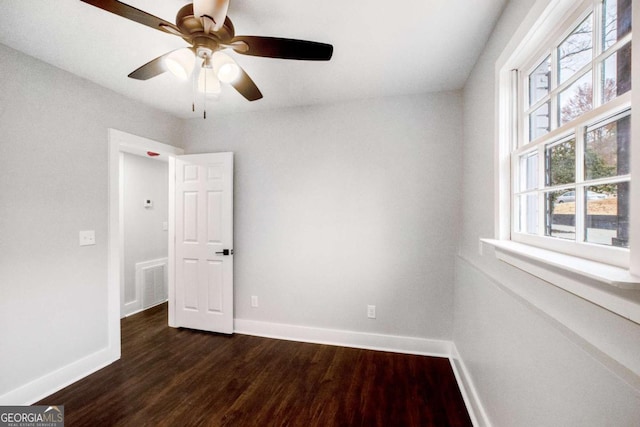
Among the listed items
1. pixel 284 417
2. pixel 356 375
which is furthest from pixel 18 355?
pixel 356 375

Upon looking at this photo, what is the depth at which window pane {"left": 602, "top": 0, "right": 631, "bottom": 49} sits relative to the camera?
29.2 inches

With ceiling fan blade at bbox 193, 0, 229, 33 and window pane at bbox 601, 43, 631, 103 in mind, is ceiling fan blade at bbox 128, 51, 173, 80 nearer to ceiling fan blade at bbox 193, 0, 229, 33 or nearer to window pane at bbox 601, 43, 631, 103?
ceiling fan blade at bbox 193, 0, 229, 33

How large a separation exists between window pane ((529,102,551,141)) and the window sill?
0.58 meters

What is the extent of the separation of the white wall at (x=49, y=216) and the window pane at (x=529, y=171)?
3167 mm

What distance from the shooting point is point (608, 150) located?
0.82 metres

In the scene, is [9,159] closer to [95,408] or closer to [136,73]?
[136,73]

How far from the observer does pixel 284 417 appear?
1.71 meters

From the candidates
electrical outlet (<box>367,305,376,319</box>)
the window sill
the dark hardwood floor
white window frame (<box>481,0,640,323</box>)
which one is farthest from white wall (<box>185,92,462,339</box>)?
the window sill

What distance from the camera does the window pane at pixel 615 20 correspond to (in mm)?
743

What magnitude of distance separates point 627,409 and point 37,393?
315 cm

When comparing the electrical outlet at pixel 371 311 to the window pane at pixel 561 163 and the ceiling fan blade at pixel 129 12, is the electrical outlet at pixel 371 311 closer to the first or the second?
the window pane at pixel 561 163

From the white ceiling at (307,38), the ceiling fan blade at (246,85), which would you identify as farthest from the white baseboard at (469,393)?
the ceiling fan blade at (246,85)

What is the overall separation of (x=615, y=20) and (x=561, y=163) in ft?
1.57

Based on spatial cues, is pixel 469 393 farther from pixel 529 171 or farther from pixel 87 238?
pixel 87 238
